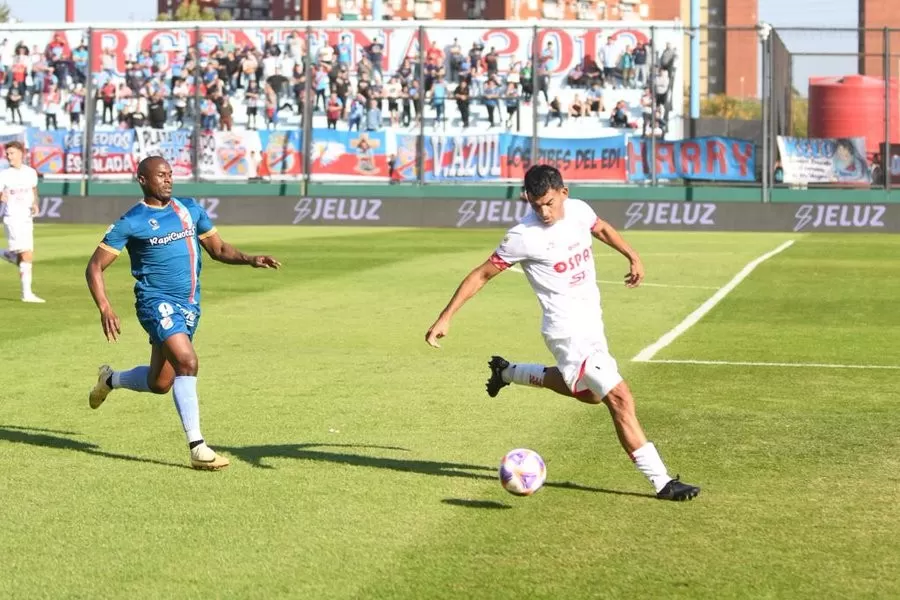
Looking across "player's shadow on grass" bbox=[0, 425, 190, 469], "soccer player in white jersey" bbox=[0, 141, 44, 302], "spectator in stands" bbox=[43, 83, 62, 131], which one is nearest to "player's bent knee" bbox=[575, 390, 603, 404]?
"player's shadow on grass" bbox=[0, 425, 190, 469]

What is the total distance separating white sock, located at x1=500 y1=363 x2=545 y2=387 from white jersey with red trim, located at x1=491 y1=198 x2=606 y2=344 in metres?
0.55

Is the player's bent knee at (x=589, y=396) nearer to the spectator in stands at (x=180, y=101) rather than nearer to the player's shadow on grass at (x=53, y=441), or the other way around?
the player's shadow on grass at (x=53, y=441)

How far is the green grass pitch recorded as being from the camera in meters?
6.70

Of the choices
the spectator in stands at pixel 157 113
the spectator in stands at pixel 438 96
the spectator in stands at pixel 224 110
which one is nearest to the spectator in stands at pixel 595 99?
the spectator in stands at pixel 438 96

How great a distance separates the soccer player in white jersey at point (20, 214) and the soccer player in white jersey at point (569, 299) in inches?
485

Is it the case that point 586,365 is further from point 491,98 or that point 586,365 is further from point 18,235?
point 491,98

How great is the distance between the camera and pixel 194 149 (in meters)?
41.4

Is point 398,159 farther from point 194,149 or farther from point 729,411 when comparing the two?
point 729,411

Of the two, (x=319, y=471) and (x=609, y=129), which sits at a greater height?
(x=609, y=129)

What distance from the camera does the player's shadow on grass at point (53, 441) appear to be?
9.40 meters

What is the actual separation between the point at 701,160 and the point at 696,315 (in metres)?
21.8

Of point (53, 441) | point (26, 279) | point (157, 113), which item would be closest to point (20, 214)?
point (26, 279)

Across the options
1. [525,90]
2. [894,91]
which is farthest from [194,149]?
[894,91]

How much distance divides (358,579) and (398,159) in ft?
115
